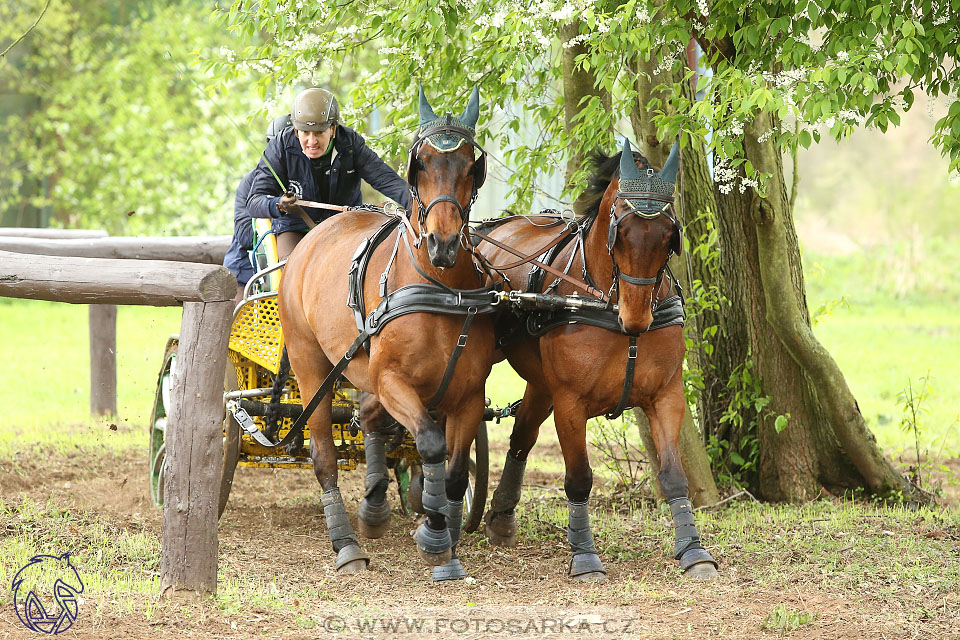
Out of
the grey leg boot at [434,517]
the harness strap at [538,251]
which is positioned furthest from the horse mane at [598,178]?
the grey leg boot at [434,517]

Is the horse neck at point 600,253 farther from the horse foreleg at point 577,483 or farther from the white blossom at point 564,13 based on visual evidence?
the white blossom at point 564,13

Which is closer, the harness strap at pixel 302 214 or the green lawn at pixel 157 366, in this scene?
the harness strap at pixel 302 214

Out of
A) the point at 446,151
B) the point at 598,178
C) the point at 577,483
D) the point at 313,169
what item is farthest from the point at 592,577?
the point at 313,169

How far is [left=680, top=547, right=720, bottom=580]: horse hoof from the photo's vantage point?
4.75 metres

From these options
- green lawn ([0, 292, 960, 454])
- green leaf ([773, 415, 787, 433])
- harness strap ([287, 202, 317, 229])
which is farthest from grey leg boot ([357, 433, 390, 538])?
green leaf ([773, 415, 787, 433])

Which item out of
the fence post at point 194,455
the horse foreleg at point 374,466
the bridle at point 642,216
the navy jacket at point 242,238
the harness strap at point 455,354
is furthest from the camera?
the navy jacket at point 242,238

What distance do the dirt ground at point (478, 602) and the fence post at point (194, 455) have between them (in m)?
0.16

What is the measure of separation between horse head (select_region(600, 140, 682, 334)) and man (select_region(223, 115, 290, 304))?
8.72 feet

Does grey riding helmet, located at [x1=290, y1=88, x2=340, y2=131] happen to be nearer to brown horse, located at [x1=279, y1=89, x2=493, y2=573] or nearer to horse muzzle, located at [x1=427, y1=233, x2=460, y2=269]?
brown horse, located at [x1=279, y1=89, x2=493, y2=573]

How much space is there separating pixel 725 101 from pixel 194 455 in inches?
108

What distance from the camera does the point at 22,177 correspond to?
20391mm

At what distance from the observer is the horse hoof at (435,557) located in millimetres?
4902

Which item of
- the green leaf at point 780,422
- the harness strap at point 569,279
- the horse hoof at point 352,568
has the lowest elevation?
the horse hoof at point 352,568

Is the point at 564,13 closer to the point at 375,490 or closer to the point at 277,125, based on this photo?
the point at 277,125
